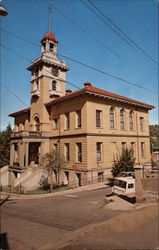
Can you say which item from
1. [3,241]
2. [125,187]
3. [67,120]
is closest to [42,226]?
[3,241]

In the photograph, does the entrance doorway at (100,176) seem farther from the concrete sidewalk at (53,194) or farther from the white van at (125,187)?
the white van at (125,187)

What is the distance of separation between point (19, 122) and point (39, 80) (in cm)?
1181

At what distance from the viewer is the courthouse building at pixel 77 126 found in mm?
23062

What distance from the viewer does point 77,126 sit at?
24500mm

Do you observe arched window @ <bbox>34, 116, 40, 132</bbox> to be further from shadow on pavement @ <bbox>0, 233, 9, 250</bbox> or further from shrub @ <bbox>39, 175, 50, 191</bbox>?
shadow on pavement @ <bbox>0, 233, 9, 250</bbox>

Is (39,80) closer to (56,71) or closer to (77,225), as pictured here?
(56,71)

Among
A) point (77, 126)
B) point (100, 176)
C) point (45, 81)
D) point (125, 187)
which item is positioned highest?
point (45, 81)

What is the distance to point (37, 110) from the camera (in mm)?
29969

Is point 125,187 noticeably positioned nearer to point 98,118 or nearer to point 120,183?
point 120,183

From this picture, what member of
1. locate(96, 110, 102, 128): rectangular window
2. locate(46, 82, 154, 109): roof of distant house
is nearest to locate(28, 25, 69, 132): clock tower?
locate(46, 82, 154, 109): roof of distant house

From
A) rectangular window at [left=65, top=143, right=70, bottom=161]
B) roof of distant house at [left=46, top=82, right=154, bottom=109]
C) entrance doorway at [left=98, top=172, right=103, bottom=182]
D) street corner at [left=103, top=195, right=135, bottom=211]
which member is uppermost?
roof of distant house at [left=46, top=82, right=154, bottom=109]

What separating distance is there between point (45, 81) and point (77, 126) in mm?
10569

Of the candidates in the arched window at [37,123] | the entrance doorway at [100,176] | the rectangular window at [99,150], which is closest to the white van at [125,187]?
the entrance doorway at [100,176]

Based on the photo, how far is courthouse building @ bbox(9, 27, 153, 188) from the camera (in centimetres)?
2306
